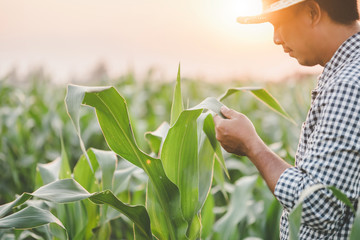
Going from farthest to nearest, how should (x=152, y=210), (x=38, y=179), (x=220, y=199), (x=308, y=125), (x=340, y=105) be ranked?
(x=220, y=199), (x=38, y=179), (x=152, y=210), (x=308, y=125), (x=340, y=105)

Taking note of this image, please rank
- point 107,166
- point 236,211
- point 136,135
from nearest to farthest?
point 107,166 < point 236,211 < point 136,135

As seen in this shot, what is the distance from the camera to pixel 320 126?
33.2 inches

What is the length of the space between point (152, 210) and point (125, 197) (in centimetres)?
43

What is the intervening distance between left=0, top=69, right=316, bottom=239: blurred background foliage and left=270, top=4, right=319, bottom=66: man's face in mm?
755

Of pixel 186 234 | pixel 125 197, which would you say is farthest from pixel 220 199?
pixel 186 234

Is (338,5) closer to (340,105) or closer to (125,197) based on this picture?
(340,105)

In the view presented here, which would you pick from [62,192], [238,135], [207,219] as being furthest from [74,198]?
[207,219]

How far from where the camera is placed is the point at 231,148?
1.00m

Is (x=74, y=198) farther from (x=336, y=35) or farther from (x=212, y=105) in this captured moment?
(x=336, y=35)

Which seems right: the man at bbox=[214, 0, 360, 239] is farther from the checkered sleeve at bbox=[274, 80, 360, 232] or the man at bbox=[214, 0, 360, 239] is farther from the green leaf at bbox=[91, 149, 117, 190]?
the green leaf at bbox=[91, 149, 117, 190]

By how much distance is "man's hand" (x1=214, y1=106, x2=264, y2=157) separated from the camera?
0.95m

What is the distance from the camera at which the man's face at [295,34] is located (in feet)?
3.03

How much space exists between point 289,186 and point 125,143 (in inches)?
13.8

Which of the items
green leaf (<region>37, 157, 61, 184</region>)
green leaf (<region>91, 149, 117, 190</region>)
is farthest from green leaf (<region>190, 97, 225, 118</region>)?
green leaf (<region>37, 157, 61, 184</region>)
